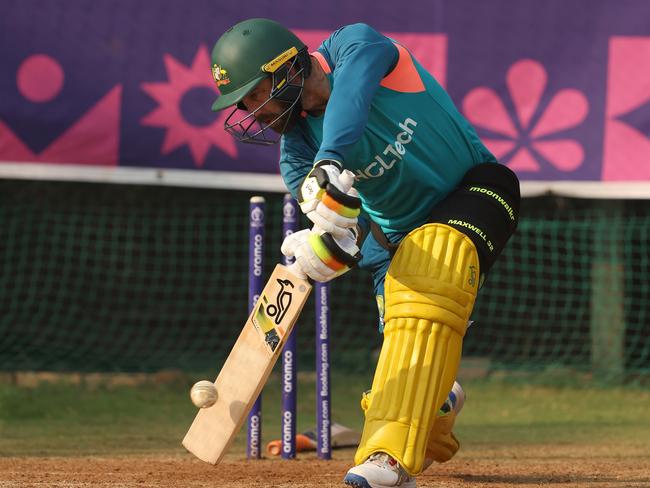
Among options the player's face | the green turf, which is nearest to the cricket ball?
the player's face

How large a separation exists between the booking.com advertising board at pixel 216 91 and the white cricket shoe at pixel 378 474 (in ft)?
15.6

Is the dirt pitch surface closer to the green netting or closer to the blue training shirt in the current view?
the blue training shirt

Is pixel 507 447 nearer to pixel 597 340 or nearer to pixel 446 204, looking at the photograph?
pixel 597 340

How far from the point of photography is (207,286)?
9445 millimetres

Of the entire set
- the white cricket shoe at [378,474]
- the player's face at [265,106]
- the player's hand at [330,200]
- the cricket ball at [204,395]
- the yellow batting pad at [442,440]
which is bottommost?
the yellow batting pad at [442,440]

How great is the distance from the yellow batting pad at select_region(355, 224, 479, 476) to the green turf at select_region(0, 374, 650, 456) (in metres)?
3.17

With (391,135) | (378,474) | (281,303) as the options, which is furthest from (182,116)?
(378,474)

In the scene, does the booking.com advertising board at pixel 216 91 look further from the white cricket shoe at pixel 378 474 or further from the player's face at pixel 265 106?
the white cricket shoe at pixel 378 474

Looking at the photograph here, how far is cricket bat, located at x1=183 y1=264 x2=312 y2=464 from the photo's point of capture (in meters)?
3.90

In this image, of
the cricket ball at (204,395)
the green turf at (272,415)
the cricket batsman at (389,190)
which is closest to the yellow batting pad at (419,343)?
the cricket batsman at (389,190)

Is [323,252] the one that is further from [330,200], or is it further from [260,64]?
[260,64]

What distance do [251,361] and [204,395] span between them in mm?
218

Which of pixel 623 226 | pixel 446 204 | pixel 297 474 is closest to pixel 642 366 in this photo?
pixel 623 226

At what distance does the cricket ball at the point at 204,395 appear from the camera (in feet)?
13.1
